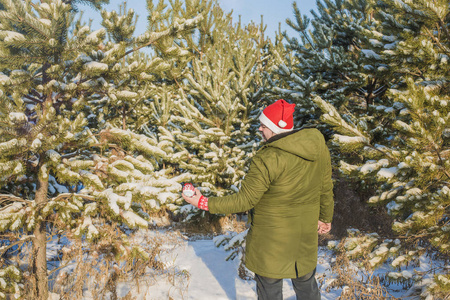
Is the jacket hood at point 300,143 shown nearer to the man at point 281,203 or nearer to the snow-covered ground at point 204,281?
the man at point 281,203

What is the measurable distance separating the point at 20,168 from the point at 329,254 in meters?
4.97

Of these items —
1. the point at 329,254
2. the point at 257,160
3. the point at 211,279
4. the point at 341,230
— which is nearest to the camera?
the point at 257,160

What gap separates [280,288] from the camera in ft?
7.88

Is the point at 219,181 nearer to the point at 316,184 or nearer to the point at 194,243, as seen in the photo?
the point at 194,243

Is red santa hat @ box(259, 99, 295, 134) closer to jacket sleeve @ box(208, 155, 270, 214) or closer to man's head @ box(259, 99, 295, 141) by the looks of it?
man's head @ box(259, 99, 295, 141)

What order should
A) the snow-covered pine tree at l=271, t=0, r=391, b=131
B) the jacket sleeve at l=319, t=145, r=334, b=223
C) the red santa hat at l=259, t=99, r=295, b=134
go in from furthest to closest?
the snow-covered pine tree at l=271, t=0, r=391, b=131
the jacket sleeve at l=319, t=145, r=334, b=223
the red santa hat at l=259, t=99, r=295, b=134

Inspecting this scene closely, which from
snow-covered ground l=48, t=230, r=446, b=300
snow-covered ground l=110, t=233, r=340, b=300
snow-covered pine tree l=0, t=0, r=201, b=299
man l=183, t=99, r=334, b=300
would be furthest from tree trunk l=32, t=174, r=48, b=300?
man l=183, t=99, r=334, b=300

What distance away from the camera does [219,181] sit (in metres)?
7.25

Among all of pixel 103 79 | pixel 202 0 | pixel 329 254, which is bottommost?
pixel 329 254

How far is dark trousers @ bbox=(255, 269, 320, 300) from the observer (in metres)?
2.37

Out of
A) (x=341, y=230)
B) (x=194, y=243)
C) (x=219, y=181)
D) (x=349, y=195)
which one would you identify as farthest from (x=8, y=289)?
(x=349, y=195)

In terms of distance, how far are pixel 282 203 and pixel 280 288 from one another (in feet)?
2.30

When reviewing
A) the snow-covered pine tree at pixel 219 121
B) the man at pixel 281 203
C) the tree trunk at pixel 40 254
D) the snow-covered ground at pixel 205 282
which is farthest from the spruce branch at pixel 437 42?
the tree trunk at pixel 40 254

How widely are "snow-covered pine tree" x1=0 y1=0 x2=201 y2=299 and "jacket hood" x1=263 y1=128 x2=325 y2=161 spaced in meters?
1.65
